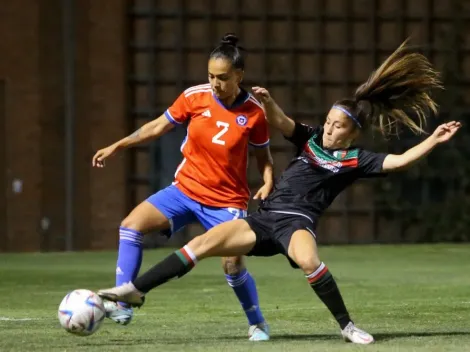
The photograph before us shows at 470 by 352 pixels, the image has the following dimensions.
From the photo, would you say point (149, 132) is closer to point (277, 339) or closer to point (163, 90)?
point (277, 339)

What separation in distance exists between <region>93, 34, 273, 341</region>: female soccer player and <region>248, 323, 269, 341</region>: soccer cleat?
0.02 meters

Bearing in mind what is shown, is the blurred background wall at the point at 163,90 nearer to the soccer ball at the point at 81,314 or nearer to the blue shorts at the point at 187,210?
the blue shorts at the point at 187,210

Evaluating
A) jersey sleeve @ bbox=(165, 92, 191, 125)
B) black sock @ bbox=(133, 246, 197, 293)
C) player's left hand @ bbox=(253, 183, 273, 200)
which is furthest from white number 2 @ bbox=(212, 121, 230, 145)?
black sock @ bbox=(133, 246, 197, 293)

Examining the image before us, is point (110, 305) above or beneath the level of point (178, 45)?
beneath

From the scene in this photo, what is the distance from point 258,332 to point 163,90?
10.5 meters

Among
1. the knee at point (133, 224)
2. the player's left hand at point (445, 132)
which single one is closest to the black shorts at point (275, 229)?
the knee at point (133, 224)

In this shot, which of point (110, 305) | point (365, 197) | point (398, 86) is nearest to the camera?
point (110, 305)

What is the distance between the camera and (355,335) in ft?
23.5

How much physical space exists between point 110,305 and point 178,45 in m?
10.9

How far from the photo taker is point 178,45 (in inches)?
704

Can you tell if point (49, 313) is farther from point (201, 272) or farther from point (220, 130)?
point (201, 272)

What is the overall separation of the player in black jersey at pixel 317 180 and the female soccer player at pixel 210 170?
1.09 feet

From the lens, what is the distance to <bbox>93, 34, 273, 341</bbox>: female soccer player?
25.9 ft

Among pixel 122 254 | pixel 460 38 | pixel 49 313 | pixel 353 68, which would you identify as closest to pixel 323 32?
pixel 353 68
